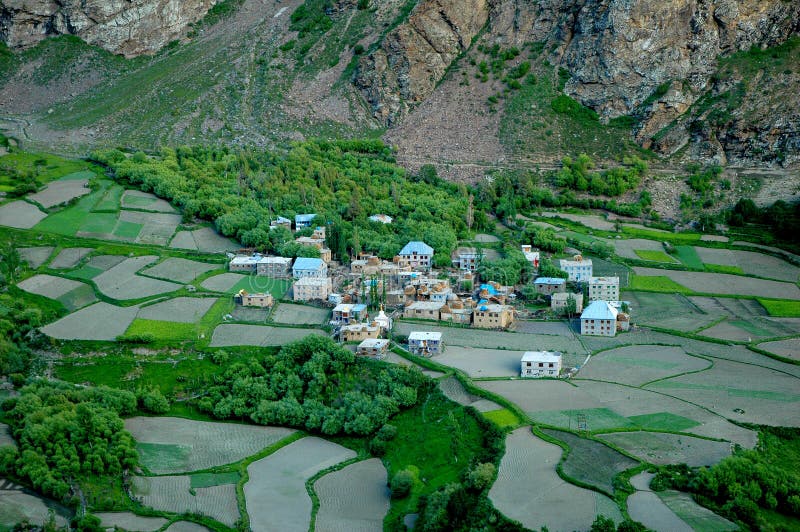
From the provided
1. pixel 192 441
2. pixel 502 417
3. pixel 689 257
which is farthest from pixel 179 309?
pixel 689 257

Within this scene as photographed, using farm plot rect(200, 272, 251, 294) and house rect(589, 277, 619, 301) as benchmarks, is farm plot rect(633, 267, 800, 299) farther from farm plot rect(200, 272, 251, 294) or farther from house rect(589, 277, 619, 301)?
farm plot rect(200, 272, 251, 294)

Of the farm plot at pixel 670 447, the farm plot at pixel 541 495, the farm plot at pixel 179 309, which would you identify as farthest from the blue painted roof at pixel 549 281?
the farm plot at pixel 541 495

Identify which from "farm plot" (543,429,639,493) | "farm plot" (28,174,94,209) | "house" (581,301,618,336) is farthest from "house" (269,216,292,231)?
"farm plot" (543,429,639,493)

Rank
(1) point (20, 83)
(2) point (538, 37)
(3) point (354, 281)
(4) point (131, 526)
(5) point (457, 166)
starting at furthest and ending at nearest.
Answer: (1) point (20, 83)
(2) point (538, 37)
(5) point (457, 166)
(3) point (354, 281)
(4) point (131, 526)

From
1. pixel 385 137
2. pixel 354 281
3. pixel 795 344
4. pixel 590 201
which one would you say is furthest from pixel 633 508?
pixel 385 137

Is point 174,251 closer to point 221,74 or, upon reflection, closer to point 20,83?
point 221,74

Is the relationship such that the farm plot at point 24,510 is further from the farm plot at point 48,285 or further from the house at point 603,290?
the house at point 603,290

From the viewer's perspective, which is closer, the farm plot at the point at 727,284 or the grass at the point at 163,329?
the grass at the point at 163,329
